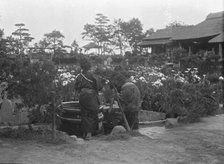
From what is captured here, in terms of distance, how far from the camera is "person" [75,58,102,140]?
7.80 metres

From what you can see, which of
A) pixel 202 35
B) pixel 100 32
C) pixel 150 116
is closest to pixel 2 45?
pixel 150 116

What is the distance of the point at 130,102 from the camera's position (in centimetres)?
880

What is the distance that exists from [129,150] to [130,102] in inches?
85.0

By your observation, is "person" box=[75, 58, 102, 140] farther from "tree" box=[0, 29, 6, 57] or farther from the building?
the building

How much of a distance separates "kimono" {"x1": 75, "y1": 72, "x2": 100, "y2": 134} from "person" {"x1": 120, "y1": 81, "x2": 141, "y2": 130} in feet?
3.26

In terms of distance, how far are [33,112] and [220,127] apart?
464 cm

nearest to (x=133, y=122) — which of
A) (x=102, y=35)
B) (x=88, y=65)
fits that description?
(x=88, y=65)

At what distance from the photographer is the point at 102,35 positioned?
59750 millimetres

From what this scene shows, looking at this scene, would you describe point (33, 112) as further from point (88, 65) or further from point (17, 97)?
point (88, 65)

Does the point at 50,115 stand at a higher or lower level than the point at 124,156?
higher

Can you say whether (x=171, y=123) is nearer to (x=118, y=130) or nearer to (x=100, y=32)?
(x=118, y=130)

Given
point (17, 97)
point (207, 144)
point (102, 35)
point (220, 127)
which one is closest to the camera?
point (17, 97)

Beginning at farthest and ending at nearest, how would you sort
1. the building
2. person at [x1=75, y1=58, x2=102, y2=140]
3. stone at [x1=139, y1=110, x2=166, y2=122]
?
the building < stone at [x1=139, y1=110, x2=166, y2=122] < person at [x1=75, y1=58, x2=102, y2=140]

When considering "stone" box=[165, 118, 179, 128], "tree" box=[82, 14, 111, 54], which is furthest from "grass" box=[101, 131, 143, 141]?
"tree" box=[82, 14, 111, 54]
